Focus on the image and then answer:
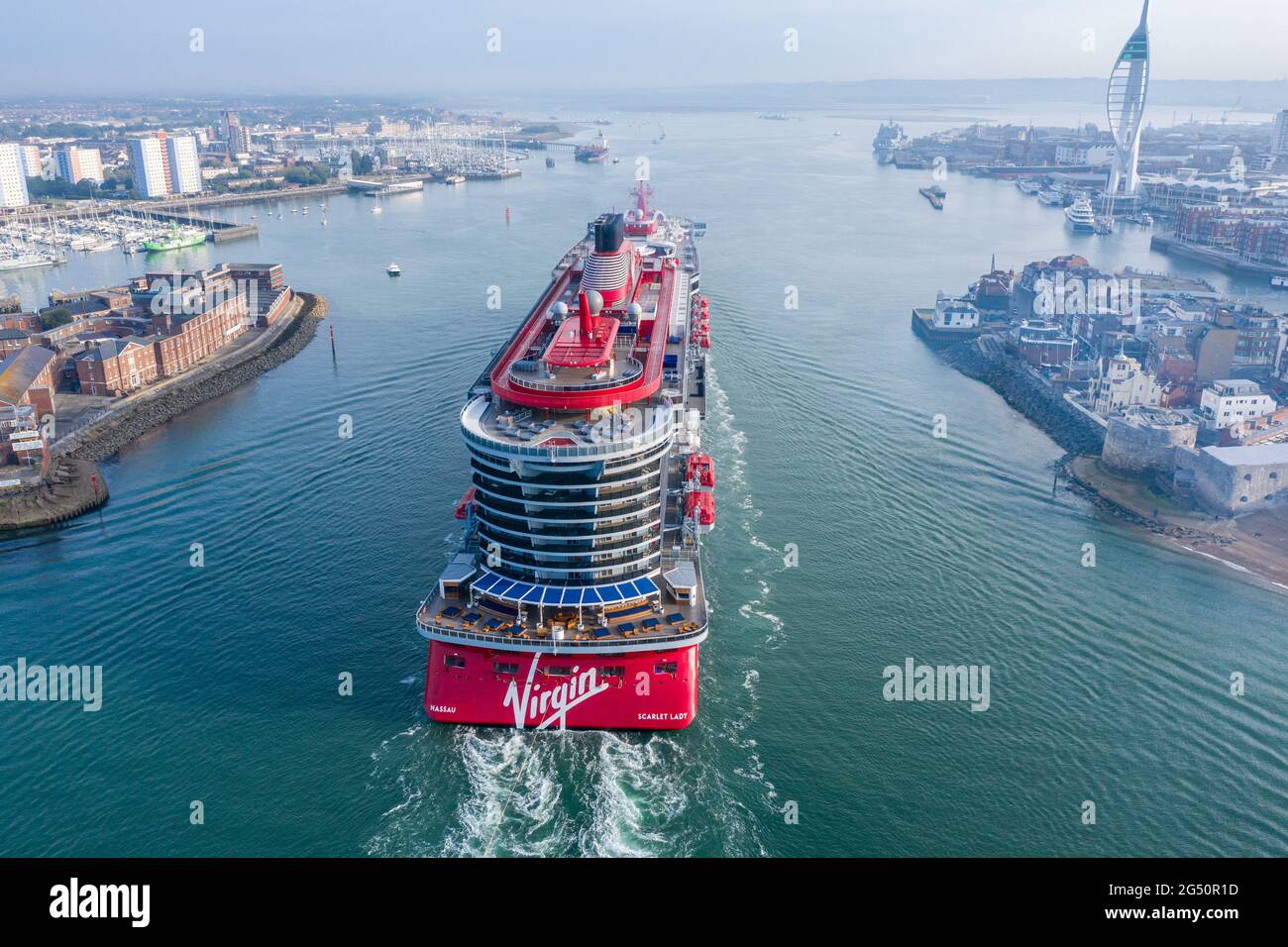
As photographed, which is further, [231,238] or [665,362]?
[231,238]

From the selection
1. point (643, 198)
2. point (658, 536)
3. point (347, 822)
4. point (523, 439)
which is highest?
point (643, 198)

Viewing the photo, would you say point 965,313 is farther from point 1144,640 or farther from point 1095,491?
point 1144,640

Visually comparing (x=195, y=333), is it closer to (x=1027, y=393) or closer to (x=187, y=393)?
(x=187, y=393)

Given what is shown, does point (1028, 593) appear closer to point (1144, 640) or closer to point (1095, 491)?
point (1144, 640)

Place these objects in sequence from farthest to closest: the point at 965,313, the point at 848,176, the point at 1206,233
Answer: the point at 848,176
the point at 1206,233
the point at 965,313

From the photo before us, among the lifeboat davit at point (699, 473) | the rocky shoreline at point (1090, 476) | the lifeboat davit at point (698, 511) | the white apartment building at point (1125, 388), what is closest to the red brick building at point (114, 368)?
the lifeboat davit at point (699, 473)

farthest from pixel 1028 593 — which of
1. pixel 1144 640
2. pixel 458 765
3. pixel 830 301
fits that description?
pixel 830 301

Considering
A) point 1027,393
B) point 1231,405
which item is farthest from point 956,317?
point 1231,405

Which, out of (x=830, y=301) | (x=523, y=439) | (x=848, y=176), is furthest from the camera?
(x=848, y=176)

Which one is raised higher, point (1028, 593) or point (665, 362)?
point (665, 362)
